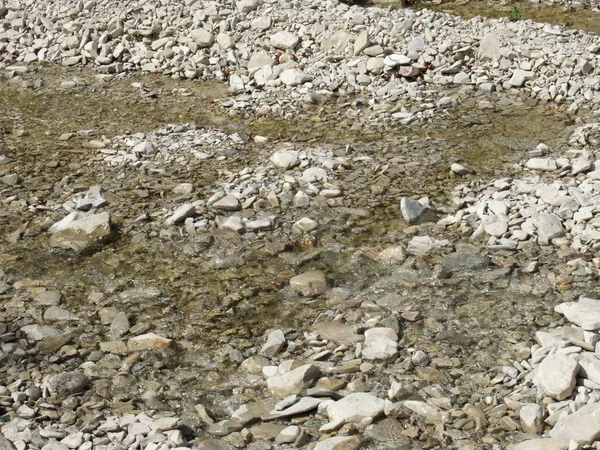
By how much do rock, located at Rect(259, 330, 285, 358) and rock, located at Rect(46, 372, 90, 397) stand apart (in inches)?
37.1

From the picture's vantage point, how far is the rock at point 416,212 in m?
5.84

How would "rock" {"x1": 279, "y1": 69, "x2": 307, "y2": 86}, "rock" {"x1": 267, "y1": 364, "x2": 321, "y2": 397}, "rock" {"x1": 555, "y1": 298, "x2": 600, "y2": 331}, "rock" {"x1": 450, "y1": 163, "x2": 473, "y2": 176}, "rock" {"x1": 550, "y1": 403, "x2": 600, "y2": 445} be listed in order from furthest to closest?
"rock" {"x1": 279, "y1": 69, "x2": 307, "y2": 86} → "rock" {"x1": 450, "y1": 163, "x2": 473, "y2": 176} → "rock" {"x1": 555, "y1": 298, "x2": 600, "y2": 331} → "rock" {"x1": 267, "y1": 364, "x2": 321, "y2": 397} → "rock" {"x1": 550, "y1": 403, "x2": 600, "y2": 445}

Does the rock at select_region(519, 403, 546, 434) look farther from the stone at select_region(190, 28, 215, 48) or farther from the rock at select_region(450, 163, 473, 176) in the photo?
the stone at select_region(190, 28, 215, 48)

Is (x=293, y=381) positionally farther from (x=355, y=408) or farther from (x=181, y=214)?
(x=181, y=214)

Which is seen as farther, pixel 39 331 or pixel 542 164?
pixel 542 164

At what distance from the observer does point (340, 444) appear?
3793 millimetres

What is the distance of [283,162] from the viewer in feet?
22.0

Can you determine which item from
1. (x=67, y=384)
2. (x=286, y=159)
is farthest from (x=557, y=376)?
(x=286, y=159)

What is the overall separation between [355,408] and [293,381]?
0.40 metres

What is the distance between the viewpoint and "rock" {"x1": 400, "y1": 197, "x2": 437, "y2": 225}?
5.84 meters

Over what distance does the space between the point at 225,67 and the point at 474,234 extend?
436cm

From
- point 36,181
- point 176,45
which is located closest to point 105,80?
point 176,45

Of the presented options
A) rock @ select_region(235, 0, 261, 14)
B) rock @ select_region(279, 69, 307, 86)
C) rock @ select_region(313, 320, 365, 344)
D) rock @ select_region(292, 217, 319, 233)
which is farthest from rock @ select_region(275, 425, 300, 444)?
rock @ select_region(235, 0, 261, 14)

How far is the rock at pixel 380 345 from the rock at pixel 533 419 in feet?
2.64
